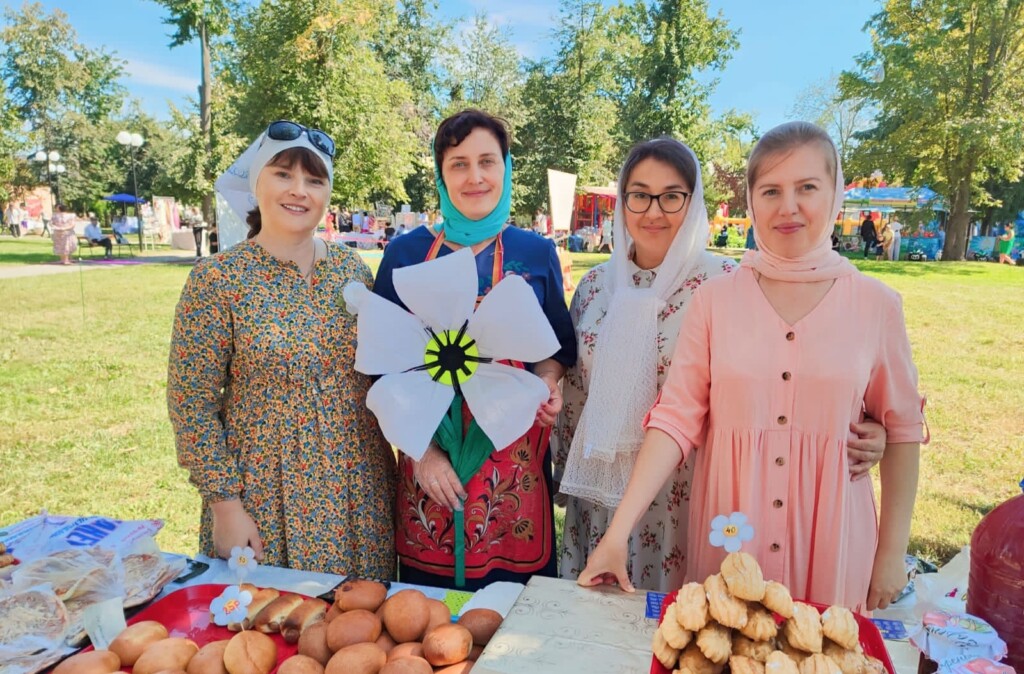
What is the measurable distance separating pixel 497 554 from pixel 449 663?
678 millimetres

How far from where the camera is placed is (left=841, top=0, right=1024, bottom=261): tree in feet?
60.1

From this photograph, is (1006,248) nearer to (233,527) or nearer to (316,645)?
(233,527)

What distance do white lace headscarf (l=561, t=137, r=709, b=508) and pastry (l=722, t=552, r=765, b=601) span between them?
0.79m

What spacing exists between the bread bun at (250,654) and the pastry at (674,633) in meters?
0.76

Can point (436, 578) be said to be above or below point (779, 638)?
below

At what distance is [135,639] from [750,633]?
1165mm

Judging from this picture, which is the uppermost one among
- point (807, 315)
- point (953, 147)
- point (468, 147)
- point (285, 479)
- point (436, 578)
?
point (953, 147)

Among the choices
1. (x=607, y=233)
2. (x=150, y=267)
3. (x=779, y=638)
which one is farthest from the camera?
(x=607, y=233)

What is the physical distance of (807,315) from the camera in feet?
4.58

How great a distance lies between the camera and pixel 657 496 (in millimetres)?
1962

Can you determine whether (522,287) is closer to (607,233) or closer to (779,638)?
(779,638)

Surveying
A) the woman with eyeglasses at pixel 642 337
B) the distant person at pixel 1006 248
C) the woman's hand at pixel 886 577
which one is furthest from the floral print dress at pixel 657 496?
the distant person at pixel 1006 248

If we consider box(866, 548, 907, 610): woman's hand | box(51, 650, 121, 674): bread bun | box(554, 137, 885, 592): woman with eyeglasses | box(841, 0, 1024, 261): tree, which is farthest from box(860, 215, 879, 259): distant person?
box(51, 650, 121, 674): bread bun

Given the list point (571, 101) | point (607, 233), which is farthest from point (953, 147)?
point (571, 101)
